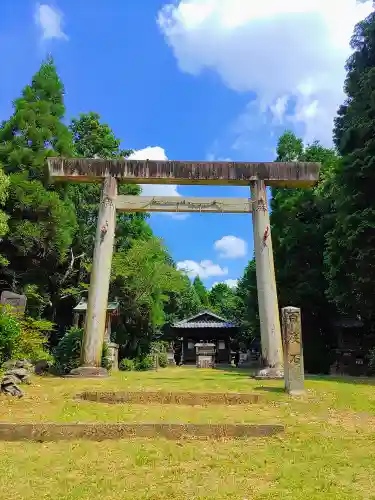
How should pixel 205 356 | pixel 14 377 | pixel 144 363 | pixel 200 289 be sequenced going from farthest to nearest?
pixel 200 289
pixel 205 356
pixel 144 363
pixel 14 377

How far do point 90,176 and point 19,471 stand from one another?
32.2 ft

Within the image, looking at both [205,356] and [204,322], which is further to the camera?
[204,322]

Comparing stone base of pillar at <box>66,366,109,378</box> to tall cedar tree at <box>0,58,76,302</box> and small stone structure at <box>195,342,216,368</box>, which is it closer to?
tall cedar tree at <box>0,58,76,302</box>

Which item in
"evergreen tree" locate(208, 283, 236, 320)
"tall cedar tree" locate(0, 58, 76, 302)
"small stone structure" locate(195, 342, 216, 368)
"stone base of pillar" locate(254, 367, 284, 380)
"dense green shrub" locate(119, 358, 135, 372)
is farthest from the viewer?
"evergreen tree" locate(208, 283, 236, 320)

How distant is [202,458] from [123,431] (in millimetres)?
1335

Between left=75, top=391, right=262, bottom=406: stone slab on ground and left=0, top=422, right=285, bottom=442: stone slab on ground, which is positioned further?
left=75, top=391, right=262, bottom=406: stone slab on ground

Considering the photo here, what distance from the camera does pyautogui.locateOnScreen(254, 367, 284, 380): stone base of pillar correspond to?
1095cm

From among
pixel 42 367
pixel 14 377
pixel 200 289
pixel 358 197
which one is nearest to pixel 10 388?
pixel 14 377

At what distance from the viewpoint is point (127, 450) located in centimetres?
529

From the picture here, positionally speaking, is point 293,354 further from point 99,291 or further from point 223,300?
point 223,300

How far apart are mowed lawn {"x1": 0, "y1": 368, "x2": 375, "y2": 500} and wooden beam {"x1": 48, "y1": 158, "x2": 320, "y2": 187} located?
23.9 feet

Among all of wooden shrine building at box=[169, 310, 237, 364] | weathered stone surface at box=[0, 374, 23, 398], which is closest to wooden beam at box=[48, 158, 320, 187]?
weathered stone surface at box=[0, 374, 23, 398]

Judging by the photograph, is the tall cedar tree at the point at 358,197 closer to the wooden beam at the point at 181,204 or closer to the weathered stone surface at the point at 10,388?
the wooden beam at the point at 181,204

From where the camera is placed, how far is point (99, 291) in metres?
12.0
